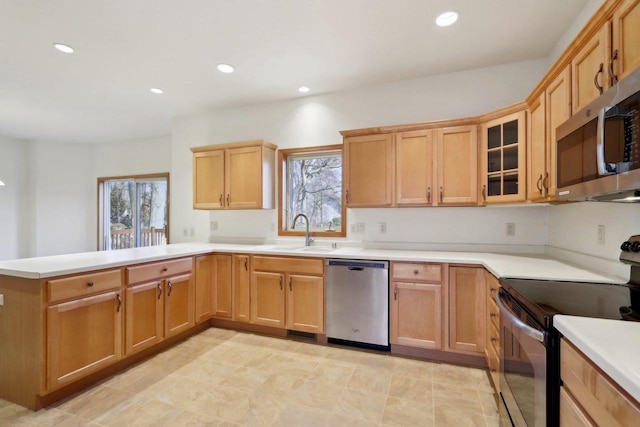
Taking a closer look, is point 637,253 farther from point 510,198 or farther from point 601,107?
point 510,198

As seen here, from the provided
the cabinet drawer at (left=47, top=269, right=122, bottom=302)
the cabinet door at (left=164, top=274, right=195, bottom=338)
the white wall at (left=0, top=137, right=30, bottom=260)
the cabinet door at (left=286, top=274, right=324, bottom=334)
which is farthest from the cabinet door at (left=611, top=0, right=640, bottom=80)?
the white wall at (left=0, top=137, right=30, bottom=260)

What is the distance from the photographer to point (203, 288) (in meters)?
3.20

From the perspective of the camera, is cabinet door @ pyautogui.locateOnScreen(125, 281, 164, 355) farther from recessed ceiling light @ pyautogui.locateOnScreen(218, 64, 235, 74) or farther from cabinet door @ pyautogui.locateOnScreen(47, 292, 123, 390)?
recessed ceiling light @ pyautogui.locateOnScreen(218, 64, 235, 74)

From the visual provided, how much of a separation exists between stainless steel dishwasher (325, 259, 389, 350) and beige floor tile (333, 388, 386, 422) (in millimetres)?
644

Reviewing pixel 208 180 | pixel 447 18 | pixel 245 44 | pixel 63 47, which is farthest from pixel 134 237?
pixel 447 18

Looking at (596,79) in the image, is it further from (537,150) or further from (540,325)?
(540,325)

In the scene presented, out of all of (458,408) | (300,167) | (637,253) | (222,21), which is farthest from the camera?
(300,167)

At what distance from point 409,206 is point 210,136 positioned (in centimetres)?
298

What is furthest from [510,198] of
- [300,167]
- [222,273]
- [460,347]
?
[222,273]

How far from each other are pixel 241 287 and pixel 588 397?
286 cm

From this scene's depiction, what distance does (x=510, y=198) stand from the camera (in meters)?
2.45

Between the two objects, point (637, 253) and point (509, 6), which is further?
point (509, 6)

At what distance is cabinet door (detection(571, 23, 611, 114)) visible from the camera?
A: 137 cm

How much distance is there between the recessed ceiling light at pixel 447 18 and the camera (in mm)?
2160
